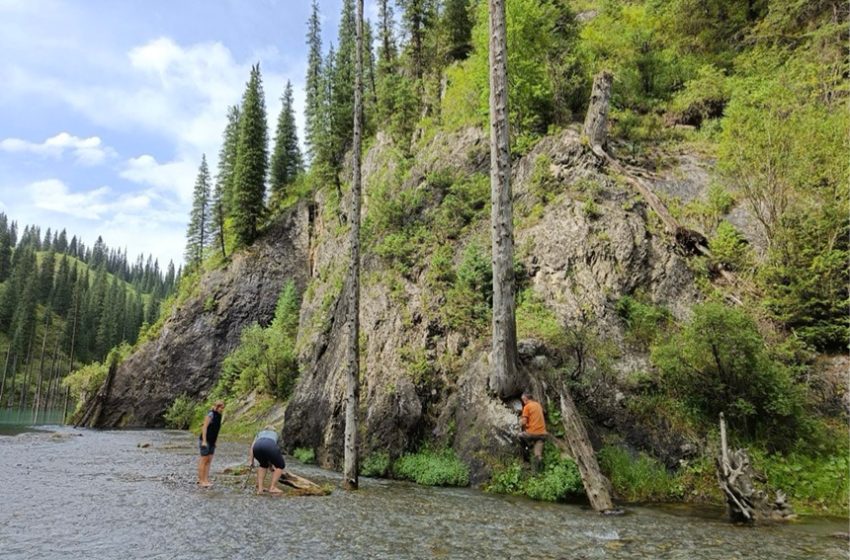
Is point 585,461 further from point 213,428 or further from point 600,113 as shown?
point 600,113

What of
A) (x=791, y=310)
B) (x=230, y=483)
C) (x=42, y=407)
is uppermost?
(x=791, y=310)

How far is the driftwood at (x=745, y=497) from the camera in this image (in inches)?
340

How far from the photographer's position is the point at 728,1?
95.0 feet

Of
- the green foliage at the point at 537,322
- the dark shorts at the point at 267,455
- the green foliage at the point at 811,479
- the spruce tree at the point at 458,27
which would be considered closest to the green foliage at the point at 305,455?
the dark shorts at the point at 267,455

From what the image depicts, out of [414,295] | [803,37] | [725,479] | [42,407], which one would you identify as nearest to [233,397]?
[414,295]

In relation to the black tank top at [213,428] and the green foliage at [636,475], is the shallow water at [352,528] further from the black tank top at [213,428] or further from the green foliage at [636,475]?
the black tank top at [213,428]

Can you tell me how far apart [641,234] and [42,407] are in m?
124

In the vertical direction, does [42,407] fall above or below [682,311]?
below

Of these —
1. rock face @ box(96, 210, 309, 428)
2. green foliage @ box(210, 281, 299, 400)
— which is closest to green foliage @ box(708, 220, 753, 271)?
green foliage @ box(210, 281, 299, 400)

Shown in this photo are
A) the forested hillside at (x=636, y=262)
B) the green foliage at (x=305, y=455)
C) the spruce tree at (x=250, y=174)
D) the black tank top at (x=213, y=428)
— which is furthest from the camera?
the spruce tree at (x=250, y=174)

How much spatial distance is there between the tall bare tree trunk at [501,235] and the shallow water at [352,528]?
3190 millimetres

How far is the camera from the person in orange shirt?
38.0 feet

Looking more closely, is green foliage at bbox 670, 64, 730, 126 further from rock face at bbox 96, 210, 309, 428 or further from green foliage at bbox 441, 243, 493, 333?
rock face at bbox 96, 210, 309, 428

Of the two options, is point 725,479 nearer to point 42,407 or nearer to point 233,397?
point 233,397
